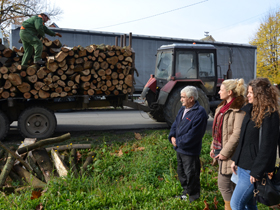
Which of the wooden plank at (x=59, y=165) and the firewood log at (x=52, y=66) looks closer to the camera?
the wooden plank at (x=59, y=165)

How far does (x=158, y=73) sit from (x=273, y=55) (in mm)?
19923

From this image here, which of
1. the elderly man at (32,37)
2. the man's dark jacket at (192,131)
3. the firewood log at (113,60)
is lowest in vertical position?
the man's dark jacket at (192,131)

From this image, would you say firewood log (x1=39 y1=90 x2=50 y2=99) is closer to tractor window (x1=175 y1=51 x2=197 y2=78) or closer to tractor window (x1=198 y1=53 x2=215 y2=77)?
tractor window (x1=175 y1=51 x2=197 y2=78)

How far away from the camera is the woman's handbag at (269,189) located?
230 centimetres

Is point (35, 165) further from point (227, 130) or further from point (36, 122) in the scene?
point (227, 130)

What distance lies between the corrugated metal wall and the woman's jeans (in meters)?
9.77

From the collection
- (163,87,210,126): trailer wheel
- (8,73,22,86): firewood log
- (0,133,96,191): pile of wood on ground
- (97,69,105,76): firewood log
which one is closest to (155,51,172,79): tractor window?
(163,87,210,126): trailer wheel

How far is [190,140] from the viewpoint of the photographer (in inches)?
133

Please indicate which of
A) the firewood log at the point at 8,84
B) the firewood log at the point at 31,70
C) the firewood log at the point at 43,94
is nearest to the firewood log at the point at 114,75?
the firewood log at the point at 43,94

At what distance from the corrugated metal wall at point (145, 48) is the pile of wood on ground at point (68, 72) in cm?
552

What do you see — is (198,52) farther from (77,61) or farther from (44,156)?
(44,156)

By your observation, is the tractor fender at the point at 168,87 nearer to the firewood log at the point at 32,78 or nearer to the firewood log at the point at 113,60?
the firewood log at the point at 113,60

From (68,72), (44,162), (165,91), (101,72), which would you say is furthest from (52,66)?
(165,91)

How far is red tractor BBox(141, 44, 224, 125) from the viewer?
775 centimetres
